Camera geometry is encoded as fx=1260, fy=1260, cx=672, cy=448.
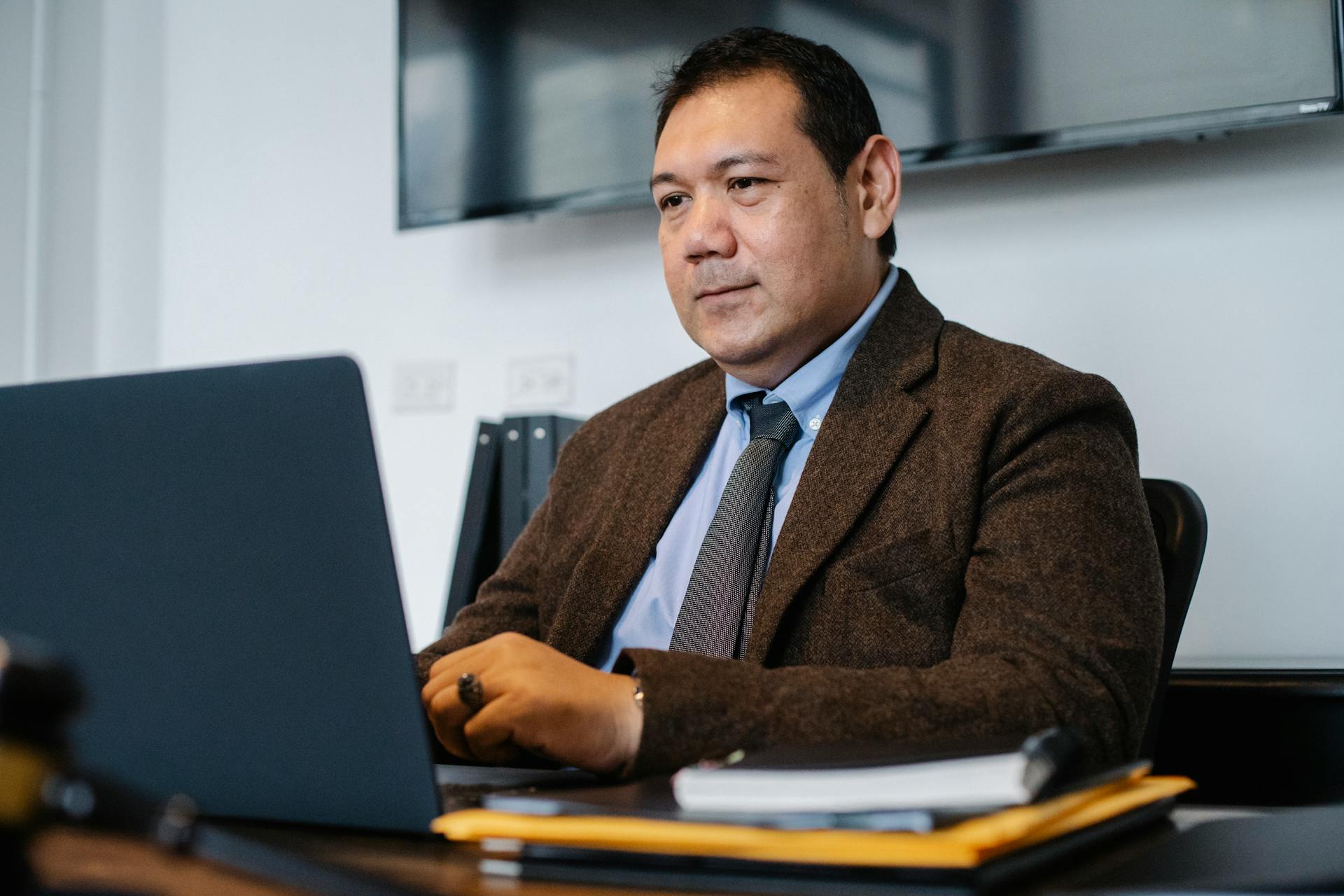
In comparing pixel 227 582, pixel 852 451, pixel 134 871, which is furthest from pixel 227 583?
pixel 852 451

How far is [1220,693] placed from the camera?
4.52 ft

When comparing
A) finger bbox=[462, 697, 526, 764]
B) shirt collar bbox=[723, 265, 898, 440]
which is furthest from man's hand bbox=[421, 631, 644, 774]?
shirt collar bbox=[723, 265, 898, 440]

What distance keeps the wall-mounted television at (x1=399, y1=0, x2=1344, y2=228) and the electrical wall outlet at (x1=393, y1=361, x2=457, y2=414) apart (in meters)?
0.28

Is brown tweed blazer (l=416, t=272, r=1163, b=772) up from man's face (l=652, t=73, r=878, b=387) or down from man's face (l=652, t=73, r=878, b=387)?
down

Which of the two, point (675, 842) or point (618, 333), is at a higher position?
point (618, 333)

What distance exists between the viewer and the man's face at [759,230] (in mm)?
1381

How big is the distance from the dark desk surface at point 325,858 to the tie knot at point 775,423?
26.0 inches

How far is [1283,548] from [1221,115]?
0.60 meters

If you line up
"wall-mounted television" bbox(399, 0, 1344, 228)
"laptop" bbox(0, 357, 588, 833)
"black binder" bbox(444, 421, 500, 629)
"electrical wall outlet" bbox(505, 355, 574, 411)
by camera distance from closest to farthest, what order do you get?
"laptop" bbox(0, 357, 588, 833)
"wall-mounted television" bbox(399, 0, 1344, 228)
"black binder" bbox(444, 421, 500, 629)
"electrical wall outlet" bbox(505, 355, 574, 411)

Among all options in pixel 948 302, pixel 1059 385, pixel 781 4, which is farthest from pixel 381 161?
pixel 1059 385

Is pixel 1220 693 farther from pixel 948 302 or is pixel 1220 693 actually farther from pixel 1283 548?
pixel 948 302

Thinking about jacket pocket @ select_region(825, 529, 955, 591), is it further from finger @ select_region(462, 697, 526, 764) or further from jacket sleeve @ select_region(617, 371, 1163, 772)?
finger @ select_region(462, 697, 526, 764)

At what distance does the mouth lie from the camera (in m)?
1.39

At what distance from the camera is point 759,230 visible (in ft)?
4.55
